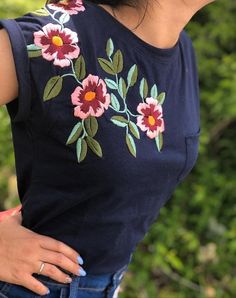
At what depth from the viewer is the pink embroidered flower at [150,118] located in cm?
108

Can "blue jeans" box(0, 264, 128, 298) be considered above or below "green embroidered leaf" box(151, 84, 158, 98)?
below

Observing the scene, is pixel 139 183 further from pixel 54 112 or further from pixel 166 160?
pixel 54 112

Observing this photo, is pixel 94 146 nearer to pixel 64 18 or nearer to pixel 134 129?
pixel 134 129

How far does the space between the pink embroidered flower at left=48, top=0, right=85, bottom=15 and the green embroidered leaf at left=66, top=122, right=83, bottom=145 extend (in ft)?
0.68

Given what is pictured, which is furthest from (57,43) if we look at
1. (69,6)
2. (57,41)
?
(69,6)

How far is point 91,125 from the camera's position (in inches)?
40.3

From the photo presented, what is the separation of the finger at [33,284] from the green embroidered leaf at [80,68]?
419 millimetres

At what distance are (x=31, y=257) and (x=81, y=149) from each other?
0.26 metres

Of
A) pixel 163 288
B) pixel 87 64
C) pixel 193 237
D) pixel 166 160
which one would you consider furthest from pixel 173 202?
pixel 87 64

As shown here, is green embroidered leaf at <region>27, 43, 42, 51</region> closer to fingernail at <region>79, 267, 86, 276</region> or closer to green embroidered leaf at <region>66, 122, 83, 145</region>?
green embroidered leaf at <region>66, 122, 83, 145</region>

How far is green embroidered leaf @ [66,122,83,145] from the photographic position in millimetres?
1019

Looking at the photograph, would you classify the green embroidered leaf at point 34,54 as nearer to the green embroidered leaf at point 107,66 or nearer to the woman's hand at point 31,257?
the green embroidered leaf at point 107,66

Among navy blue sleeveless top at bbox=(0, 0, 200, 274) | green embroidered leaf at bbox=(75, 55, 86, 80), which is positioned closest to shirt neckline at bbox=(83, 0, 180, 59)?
navy blue sleeveless top at bbox=(0, 0, 200, 274)

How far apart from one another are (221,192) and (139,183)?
151 cm
